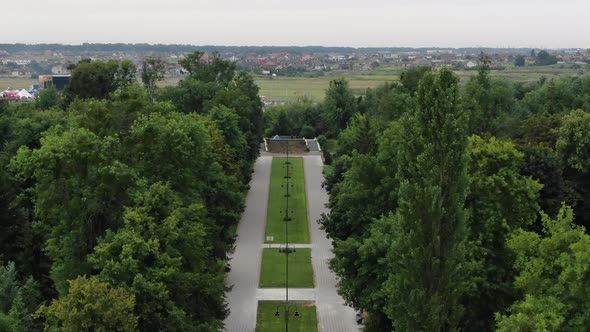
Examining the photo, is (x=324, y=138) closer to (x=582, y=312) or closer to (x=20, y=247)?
(x=20, y=247)

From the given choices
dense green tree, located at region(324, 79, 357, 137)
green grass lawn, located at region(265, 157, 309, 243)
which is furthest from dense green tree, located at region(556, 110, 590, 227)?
dense green tree, located at region(324, 79, 357, 137)

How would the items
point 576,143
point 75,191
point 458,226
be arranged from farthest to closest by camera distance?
point 576,143 < point 75,191 < point 458,226

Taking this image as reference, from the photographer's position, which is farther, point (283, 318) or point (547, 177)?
point (547, 177)

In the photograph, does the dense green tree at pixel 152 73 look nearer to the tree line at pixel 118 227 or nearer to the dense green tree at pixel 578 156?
the tree line at pixel 118 227

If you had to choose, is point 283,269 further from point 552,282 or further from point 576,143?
point 576,143

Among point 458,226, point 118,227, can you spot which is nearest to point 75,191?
point 118,227

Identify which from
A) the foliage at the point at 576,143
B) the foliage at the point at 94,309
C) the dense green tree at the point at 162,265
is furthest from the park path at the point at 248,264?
the foliage at the point at 576,143

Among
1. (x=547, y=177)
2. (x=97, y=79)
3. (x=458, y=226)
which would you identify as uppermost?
(x=97, y=79)
